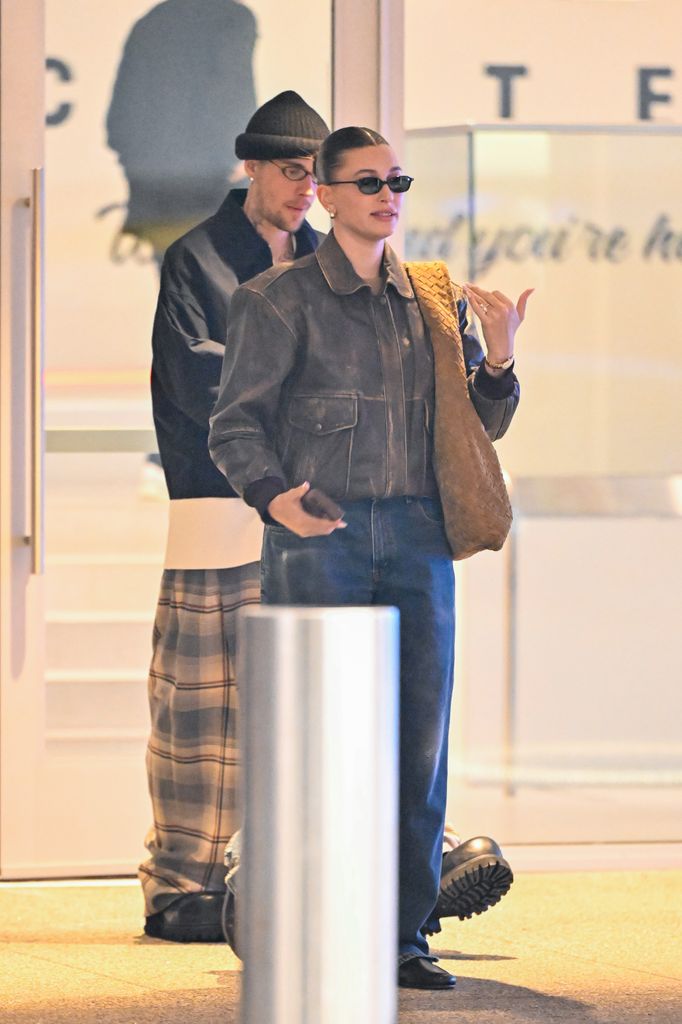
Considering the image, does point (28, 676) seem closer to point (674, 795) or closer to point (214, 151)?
point (214, 151)

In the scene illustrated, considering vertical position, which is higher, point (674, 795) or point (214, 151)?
point (214, 151)

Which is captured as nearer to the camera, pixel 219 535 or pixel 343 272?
pixel 343 272

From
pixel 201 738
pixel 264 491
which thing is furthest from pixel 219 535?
pixel 264 491

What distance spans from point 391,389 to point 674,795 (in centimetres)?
208

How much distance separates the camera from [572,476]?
515 cm

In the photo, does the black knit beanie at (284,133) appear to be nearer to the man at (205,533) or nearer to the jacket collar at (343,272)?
the man at (205,533)

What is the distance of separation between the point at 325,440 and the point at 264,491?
177 millimetres

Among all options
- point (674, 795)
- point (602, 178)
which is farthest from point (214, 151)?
point (674, 795)

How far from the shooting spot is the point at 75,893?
15.9 ft

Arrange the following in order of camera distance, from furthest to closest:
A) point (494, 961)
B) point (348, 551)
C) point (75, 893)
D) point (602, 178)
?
point (602, 178), point (75, 893), point (494, 961), point (348, 551)

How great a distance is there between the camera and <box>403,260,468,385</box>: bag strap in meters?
3.65

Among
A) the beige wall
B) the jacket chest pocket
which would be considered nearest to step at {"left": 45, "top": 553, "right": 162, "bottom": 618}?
the beige wall

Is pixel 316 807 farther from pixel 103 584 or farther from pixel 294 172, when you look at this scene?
pixel 103 584

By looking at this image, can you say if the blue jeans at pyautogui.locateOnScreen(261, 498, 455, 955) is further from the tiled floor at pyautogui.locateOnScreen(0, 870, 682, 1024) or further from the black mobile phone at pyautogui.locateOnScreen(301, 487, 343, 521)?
the tiled floor at pyautogui.locateOnScreen(0, 870, 682, 1024)
